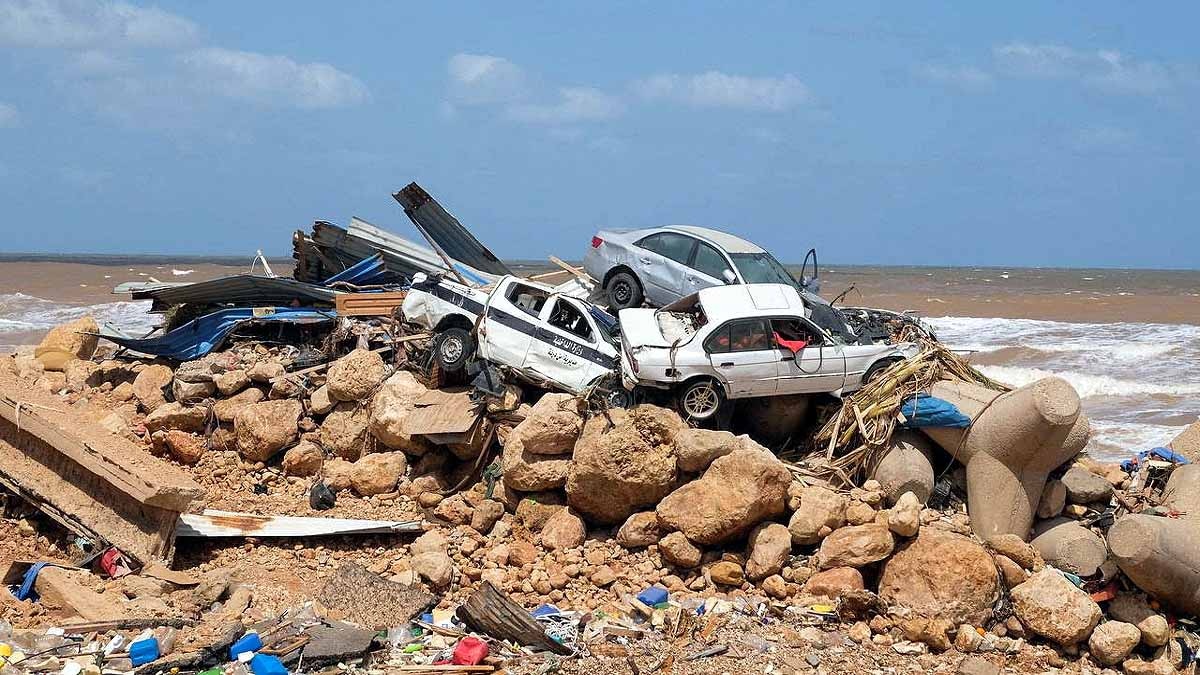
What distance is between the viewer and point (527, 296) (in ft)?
40.2

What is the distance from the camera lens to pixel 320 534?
10.1 metres

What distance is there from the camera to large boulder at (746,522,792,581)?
9.01m

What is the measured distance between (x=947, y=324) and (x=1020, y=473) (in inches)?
1061

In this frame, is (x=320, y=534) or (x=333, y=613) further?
(x=320, y=534)

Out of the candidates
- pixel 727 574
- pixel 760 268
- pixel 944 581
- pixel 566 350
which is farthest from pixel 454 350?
pixel 944 581

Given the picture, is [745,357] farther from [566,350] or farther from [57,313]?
[57,313]

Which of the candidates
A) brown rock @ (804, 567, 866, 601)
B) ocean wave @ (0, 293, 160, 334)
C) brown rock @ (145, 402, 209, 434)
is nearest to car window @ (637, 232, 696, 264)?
brown rock @ (804, 567, 866, 601)

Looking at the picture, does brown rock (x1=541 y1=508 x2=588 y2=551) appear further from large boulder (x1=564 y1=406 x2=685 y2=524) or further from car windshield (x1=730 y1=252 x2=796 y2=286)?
car windshield (x1=730 y1=252 x2=796 y2=286)

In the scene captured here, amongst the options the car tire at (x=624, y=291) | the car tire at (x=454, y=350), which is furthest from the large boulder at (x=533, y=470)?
the car tire at (x=624, y=291)

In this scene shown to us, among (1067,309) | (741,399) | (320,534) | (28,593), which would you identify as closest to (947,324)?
(1067,309)

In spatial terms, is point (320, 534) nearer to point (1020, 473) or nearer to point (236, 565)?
point (236, 565)

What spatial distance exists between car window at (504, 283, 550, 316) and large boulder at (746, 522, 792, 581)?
4.15 m

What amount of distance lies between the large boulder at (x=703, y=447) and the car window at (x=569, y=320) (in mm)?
2364

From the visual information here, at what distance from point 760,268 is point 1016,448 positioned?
479 cm
